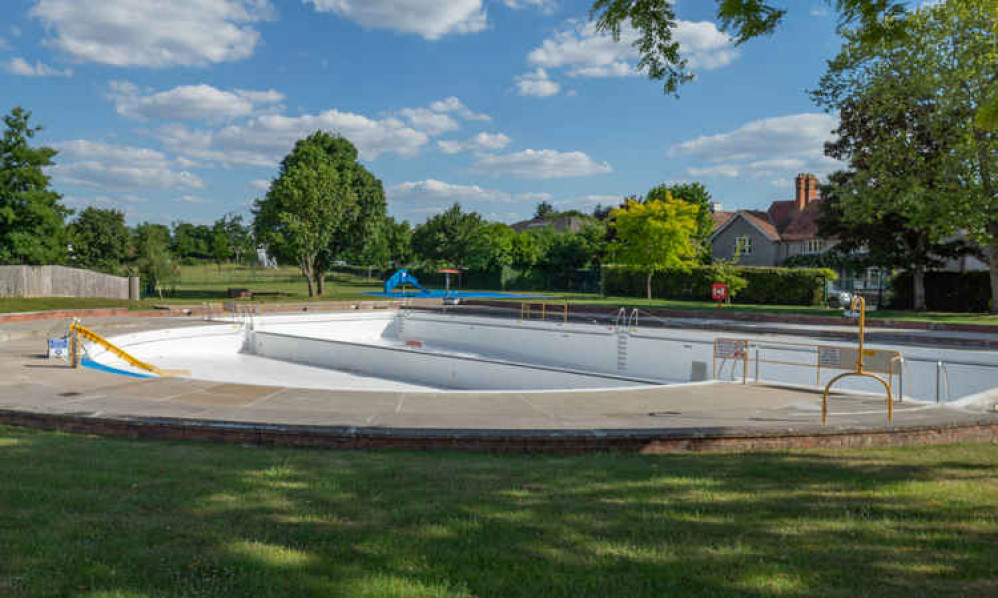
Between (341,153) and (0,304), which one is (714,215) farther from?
(0,304)

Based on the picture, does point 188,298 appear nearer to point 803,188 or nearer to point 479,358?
point 479,358

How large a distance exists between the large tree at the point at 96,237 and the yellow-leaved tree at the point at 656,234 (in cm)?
4005

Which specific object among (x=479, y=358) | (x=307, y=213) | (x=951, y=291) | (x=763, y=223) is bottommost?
Result: (x=479, y=358)

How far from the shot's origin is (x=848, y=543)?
3744mm

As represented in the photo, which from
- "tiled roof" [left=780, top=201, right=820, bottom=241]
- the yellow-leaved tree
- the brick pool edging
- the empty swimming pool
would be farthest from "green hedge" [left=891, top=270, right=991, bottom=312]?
the brick pool edging

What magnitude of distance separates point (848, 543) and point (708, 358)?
15716 millimetres

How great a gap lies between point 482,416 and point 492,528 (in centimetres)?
473

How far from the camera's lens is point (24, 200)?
123ft

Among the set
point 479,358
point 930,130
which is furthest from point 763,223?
point 479,358

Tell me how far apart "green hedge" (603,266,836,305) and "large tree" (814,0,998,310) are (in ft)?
22.4

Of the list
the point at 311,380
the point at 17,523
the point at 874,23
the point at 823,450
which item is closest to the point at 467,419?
the point at 823,450

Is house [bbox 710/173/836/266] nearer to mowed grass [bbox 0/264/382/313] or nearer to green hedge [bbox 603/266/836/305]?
green hedge [bbox 603/266/836/305]

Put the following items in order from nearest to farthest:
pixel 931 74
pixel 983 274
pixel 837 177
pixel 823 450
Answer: pixel 823 450 → pixel 931 74 → pixel 983 274 → pixel 837 177

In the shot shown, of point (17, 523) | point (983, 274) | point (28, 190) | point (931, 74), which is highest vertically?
point (931, 74)
